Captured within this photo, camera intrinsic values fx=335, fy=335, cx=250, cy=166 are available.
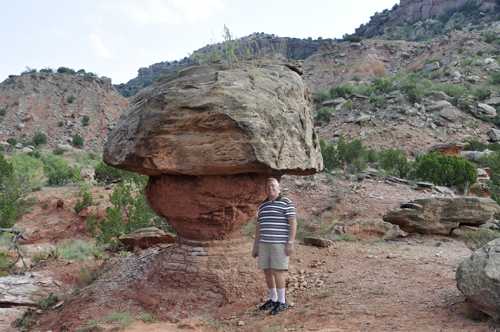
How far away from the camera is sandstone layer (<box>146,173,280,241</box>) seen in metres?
5.17

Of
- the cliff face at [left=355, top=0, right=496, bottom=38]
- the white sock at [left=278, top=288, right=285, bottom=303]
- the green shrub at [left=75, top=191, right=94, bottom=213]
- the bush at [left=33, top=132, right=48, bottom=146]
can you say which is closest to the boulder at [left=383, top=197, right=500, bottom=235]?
the white sock at [left=278, top=288, right=285, bottom=303]

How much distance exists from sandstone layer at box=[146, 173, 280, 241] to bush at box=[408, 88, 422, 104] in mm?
23503

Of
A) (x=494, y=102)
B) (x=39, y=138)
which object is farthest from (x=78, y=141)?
(x=494, y=102)

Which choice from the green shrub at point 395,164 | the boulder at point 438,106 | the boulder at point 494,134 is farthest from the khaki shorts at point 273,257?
the boulder at point 494,134

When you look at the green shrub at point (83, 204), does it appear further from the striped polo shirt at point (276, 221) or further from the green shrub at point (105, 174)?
the striped polo shirt at point (276, 221)

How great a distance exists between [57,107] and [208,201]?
4155cm

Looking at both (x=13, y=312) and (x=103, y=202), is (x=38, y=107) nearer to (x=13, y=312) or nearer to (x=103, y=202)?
(x=103, y=202)

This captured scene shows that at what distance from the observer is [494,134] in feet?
73.9

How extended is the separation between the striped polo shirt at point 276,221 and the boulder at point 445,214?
18.9 ft

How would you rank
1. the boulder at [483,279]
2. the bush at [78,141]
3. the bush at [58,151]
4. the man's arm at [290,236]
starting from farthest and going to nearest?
1. the bush at [78,141]
2. the bush at [58,151]
3. the man's arm at [290,236]
4. the boulder at [483,279]

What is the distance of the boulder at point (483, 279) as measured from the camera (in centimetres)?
310

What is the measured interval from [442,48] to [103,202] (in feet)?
127

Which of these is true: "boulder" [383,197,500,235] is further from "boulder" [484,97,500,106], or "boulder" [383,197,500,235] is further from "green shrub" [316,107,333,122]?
"boulder" [484,97,500,106]

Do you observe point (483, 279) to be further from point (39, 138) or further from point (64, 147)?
point (39, 138)
